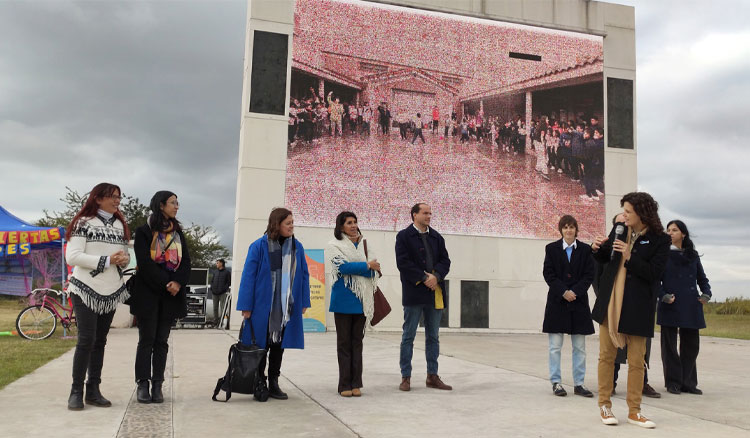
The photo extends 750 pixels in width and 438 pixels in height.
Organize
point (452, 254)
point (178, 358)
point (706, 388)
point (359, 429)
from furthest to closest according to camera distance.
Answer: point (452, 254), point (178, 358), point (706, 388), point (359, 429)

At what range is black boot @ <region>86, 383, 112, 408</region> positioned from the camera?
16.7 ft

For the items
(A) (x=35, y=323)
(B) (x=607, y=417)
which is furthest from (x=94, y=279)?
(A) (x=35, y=323)

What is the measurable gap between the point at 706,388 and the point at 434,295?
127 inches

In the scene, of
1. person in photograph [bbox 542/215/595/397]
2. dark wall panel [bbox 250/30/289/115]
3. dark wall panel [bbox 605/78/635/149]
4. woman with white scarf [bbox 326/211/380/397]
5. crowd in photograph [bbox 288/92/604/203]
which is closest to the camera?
woman with white scarf [bbox 326/211/380/397]

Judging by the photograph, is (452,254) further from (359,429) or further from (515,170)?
(359,429)

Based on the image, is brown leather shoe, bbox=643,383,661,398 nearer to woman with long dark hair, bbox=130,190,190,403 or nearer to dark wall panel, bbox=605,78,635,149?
woman with long dark hair, bbox=130,190,190,403

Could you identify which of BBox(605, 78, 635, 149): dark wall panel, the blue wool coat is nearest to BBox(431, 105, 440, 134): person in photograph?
BBox(605, 78, 635, 149): dark wall panel

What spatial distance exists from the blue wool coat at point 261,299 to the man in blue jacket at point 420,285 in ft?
3.73

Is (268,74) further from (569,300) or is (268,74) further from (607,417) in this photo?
(607,417)

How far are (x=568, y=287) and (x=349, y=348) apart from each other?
7.47 feet

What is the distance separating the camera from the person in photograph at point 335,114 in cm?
1705

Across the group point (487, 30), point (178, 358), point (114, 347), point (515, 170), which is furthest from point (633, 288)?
point (487, 30)

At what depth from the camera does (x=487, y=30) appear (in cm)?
1884

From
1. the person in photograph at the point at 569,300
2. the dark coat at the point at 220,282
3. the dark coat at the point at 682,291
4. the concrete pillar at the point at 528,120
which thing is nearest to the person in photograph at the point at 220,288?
the dark coat at the point at 220,282
